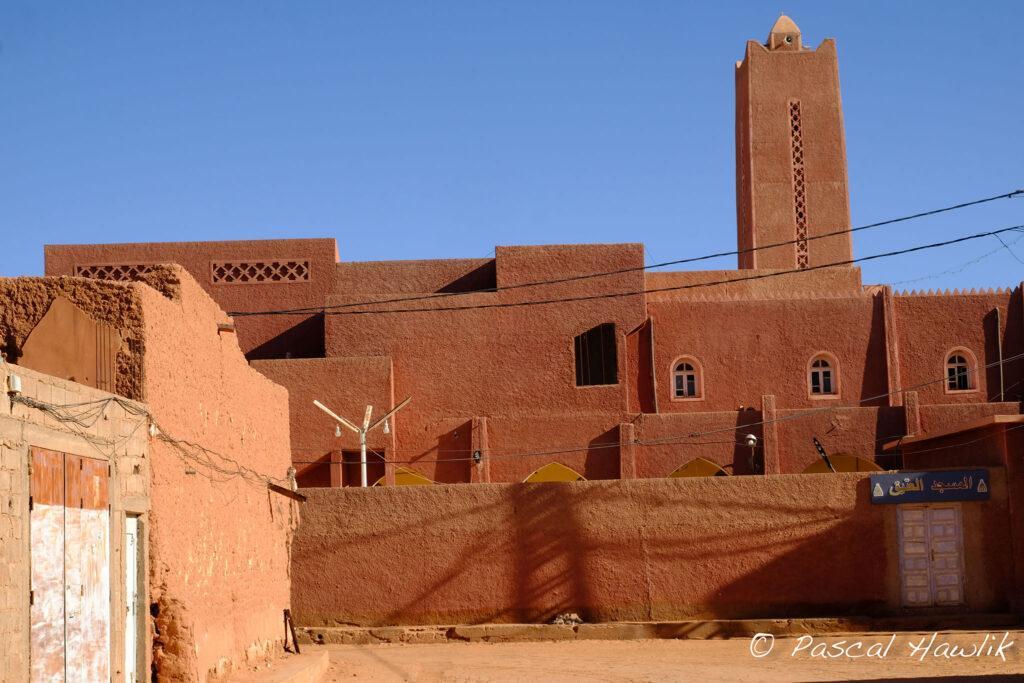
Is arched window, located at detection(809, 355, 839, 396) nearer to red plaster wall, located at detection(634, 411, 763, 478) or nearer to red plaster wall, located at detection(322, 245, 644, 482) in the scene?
red plaster wall, located at detection(634, 411, 763, 478)

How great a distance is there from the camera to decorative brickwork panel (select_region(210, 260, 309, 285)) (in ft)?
96.2

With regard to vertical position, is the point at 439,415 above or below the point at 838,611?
above

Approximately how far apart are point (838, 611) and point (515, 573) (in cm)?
464

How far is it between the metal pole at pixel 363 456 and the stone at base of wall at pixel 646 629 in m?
7.61

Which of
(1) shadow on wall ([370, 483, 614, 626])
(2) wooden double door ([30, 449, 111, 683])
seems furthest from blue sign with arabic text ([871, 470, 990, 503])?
(2) wooden double door ([30, 449, 111, 683])

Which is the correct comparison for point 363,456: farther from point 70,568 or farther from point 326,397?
point 70,568

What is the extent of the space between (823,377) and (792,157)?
8385 mm

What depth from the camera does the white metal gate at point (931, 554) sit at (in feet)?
60.1

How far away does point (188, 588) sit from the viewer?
11617 millimetres

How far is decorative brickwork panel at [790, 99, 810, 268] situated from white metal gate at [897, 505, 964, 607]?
16263mm

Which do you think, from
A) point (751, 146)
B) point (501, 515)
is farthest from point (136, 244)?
point (751, 146)

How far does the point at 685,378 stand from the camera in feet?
95.1

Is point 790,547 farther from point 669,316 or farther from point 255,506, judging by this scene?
point 669,316

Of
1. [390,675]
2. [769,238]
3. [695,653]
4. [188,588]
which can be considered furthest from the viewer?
[769,238]
